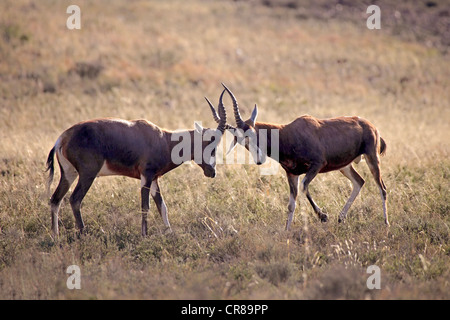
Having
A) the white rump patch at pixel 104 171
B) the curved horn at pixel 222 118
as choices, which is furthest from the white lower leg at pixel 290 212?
the white rump patch at pixel 104 171

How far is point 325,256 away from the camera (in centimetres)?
823

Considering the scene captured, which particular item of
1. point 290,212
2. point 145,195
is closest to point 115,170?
point 145,195

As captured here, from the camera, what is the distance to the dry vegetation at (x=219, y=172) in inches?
298

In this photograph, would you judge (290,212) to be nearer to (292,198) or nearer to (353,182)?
(292,198)

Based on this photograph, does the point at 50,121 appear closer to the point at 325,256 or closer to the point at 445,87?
the point at 325,256

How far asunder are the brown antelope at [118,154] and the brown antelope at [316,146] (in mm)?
909

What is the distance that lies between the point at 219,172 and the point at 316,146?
3.39 metres

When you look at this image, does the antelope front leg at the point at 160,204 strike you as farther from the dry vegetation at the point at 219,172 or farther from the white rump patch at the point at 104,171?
Answer: the white rump patch at the point at 104,171

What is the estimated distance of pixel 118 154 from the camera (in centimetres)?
953

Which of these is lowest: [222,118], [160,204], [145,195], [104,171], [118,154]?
[160,204]

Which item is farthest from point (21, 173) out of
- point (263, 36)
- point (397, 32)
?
point (397, 32)

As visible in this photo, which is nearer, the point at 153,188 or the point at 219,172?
the point at 153,188

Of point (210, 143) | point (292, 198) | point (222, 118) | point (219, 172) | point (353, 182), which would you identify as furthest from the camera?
point (219, 172)
